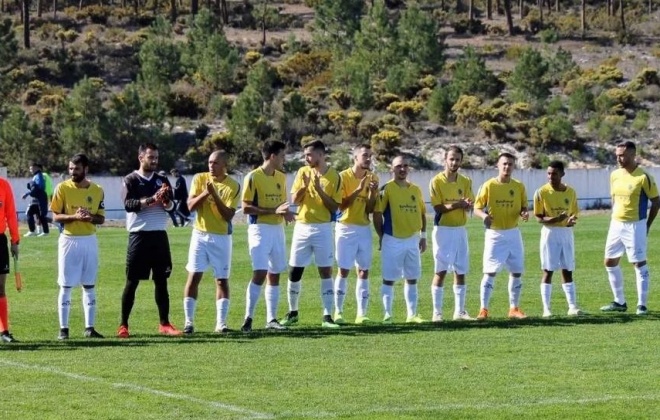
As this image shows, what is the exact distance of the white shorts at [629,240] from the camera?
1852 centimetres

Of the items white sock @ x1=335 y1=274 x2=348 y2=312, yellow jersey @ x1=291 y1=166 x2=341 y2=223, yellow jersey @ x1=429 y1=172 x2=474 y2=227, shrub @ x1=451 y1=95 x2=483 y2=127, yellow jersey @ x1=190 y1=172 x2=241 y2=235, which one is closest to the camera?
yellow jersey @ x1=190 y1=172 x2=241 y2=235

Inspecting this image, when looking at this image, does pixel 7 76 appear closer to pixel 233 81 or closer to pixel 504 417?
pixel 233 81

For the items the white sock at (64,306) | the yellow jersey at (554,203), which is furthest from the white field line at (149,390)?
the yellow jersey at (554,203)

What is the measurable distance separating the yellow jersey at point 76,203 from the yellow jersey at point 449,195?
4372 millimetres

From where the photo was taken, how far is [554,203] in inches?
732

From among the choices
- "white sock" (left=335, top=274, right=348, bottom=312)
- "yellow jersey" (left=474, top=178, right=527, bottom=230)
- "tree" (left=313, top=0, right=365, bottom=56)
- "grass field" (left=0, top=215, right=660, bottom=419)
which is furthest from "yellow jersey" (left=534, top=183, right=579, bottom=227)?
"tree" (left=313, top=0, right=365, bottom=56)

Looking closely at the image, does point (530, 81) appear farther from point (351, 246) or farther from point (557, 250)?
point (351, 246)

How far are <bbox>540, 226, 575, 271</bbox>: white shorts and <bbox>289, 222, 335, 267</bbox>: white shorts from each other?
3302 millimetres

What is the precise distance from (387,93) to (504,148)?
32.4 ft

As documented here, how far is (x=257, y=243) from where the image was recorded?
16.6 meters

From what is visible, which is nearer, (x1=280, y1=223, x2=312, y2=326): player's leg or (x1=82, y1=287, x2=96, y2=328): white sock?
(x1=82, y1=287, x2=96, y2=328): white sock

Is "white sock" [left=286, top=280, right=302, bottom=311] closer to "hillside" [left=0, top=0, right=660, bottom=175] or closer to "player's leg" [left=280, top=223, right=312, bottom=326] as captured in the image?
"player's leg" [left=280, top=223, right=312, bottom=326]

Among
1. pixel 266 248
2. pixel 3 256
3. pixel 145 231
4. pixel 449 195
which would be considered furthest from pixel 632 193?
pixel 3 256

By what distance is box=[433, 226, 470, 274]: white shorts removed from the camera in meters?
17.8
